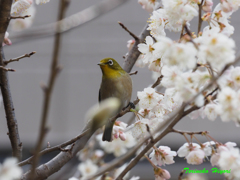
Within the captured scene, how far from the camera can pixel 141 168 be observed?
3.74 meters

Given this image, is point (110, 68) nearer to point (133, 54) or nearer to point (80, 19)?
point (133, 54)

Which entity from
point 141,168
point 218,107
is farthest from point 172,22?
point 141,168

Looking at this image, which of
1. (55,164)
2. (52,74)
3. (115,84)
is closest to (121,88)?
(115,84)

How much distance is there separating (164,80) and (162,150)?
0.31 meters

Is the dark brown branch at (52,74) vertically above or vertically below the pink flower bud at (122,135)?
above

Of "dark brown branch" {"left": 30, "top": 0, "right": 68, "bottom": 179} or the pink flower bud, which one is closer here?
"dark brown branch" {"left": 30, "top": 0, "right": 68, "bottom": 179}

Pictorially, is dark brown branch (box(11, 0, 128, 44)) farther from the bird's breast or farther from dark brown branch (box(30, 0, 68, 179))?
the bird's breast

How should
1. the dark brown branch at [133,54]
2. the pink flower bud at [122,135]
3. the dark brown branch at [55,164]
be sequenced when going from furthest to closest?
the dark brown branch at [133,54] → the pink flower bud at [122,135] → the dark brown branch at [55,164]

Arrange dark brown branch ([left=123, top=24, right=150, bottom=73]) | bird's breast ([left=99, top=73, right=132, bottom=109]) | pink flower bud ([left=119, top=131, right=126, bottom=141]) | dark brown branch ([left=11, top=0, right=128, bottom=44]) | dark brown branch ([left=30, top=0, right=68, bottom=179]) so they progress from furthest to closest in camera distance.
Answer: bird's breast ([left=99, top=73, right=132, bottom=109]) → dark brown branch ([left=123, top=24, right=150, bottom=73]) → pink flower bud ([left=119, top=131, right=126, bottom=141]) → dark brown branch ([left=11, top=0, right=128, bottom=44]) → dark brown branch ([left=30, top=0, right=68, bottom=179])

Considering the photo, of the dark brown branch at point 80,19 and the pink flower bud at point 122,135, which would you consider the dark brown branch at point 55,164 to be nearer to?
the pink flower bud at point 122,135

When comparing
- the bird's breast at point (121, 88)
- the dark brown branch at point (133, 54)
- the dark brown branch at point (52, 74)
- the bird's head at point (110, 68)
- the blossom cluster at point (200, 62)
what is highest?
the dark brown branch at point (52, 74)

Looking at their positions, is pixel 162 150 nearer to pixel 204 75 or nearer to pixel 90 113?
pixel 204 75

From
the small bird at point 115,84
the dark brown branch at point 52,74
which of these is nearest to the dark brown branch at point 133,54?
the small bird at point 115,84

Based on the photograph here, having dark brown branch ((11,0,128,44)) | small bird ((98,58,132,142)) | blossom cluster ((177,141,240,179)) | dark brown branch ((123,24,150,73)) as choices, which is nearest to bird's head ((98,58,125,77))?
small bird ((98,58,132,142))
